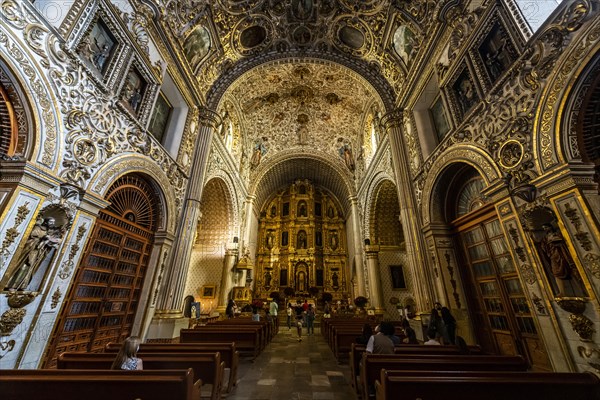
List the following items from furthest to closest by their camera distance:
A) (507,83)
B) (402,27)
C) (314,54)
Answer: (314,54), (402,27), (507,83)

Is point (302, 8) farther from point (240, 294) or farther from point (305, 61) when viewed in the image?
point (240, 294)

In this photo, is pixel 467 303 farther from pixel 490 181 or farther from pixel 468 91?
pixel 468 91

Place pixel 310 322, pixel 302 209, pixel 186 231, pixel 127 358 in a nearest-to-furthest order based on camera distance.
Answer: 1. pixel 127 358
2. pixel 186 231
3. pixel 310 322
4. pixel 302 209

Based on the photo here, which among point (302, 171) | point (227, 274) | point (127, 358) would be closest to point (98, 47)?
point (127, 358)

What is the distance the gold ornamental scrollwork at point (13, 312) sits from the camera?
11.1 ft

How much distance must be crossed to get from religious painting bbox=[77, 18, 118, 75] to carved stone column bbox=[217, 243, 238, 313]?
9.61 meters

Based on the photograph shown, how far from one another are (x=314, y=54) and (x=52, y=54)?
9405 mm

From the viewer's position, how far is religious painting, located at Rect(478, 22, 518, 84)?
4.99 meters

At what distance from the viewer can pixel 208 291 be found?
41.8 feet

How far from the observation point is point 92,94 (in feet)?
16.4

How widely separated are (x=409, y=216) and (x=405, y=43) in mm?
6326

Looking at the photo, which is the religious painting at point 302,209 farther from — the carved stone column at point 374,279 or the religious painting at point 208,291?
the religious painting at point 208,291

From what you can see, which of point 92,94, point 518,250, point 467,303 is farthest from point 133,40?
point 467,303

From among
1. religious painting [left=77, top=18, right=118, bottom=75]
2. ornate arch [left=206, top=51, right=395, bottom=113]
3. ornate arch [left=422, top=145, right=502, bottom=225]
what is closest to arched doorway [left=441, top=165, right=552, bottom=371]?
ornate arch [left=422, top=145, right=502, bottom=225]
